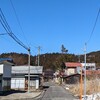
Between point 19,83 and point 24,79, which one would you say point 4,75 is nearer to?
point 24,79

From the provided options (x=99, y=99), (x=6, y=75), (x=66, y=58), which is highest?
(x=66, y=58)

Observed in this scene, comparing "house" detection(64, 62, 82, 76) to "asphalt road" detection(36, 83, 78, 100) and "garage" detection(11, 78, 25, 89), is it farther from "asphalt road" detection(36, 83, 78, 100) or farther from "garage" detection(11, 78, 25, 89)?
"asphalt road" detection(36, 83, 78, 100)

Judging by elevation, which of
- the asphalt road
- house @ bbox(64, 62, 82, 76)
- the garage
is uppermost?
house @ bbox(64, 62, 82, 76)

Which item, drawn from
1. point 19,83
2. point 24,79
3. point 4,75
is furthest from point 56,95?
point 19,83

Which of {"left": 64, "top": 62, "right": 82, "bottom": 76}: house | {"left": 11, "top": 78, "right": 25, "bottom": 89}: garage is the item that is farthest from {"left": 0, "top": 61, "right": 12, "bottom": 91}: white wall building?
{"left": 64, "top": 62, "right": 82, "bottom": 76}: house

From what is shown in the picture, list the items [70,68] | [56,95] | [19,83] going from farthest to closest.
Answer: [70,68]
[19,83]
[56,95]

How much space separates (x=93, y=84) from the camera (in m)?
45.9

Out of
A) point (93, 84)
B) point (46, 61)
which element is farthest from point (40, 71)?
point (46, 61)

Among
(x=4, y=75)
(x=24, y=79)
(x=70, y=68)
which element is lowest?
(x=4, y=75)

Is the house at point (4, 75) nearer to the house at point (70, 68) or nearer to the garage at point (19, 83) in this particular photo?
the garage at point (19, 83)

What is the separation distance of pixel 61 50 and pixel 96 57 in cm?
1765

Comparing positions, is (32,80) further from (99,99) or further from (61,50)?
(61,50)


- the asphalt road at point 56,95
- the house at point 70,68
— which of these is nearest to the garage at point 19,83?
the asphalt road at point 56,95

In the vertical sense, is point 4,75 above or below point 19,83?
above
